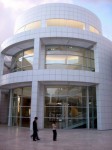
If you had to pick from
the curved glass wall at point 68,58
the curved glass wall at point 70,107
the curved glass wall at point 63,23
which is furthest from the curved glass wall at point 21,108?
the curved glass wall at point 63,23

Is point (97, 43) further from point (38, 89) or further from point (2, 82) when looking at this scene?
point (2, 82)

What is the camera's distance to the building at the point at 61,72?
74.1ft

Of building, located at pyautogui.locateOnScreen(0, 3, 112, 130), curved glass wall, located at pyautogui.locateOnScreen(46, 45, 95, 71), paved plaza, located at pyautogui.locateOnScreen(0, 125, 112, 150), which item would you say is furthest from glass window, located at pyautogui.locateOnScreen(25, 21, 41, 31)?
paved plaza, located at pyautogui.locateOnScreen(0, 125, 112, 150)

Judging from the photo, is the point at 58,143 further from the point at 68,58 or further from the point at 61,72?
the point at 68,58

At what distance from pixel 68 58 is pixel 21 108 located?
8351mm

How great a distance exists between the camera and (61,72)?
21969 millimetres

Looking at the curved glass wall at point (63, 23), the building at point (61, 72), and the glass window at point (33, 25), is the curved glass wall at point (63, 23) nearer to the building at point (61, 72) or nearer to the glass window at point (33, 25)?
the building at point (61, 72)

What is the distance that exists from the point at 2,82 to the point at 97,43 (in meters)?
12.5

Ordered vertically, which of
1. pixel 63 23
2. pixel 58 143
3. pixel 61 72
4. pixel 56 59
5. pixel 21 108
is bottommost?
pixel 58 143

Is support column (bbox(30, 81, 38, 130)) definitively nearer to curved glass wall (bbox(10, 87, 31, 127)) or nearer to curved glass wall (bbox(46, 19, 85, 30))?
curved glass wall (bbox(10, 87, 31, 127))

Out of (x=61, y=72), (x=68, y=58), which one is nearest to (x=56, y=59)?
(x=68, y=58)

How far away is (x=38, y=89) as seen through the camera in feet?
73.4

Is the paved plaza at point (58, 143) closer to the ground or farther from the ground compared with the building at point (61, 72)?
closer to the ground

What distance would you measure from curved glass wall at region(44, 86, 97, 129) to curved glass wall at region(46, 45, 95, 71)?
99.3 inches
